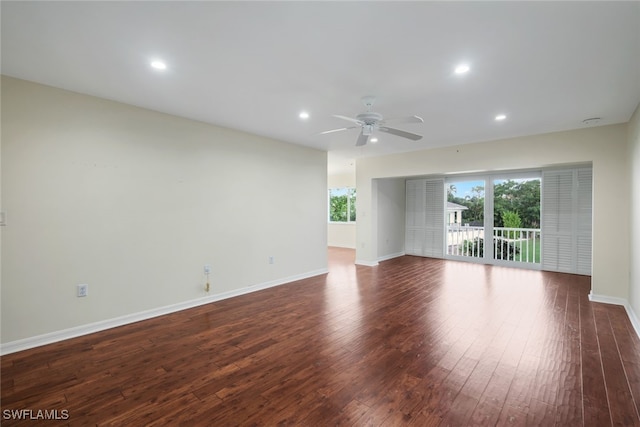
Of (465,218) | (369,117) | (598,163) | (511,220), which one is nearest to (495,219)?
(511,220)

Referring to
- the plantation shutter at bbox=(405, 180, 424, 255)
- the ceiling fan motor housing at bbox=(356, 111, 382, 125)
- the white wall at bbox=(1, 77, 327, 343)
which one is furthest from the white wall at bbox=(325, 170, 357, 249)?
the ceiling fan motor housing at bbox=(356, 111, 382, 125)

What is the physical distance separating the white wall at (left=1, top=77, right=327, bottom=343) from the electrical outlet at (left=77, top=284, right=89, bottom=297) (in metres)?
0.05

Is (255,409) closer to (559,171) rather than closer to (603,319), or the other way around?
(603,319)

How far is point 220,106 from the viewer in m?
3.50

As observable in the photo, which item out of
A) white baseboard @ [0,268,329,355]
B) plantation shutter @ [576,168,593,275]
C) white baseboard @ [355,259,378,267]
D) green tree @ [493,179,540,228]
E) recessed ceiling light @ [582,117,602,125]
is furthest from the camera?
white baseboard @ [355,259,378,267]

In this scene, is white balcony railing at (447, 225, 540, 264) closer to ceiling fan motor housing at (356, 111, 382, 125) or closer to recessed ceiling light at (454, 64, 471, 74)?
ceiling fan motor housing at (356, 111, 382, 125)

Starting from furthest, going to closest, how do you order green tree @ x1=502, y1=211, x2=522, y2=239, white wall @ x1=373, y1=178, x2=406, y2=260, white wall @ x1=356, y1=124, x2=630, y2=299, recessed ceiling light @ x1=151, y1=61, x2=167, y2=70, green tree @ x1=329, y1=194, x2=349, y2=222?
green tree @ x1=329, y1=194, x2=349, y2=222 < white wall @ x1=373, y1=178, x2=406, y2=260 < green tree @ x1=502, y1=211, x2=522, y2=239 < white wall @ x1=356, y1=124, x2=630, y2=299 < recessed ceiling light @ x1=151, y1=61, x2=167, y2=70

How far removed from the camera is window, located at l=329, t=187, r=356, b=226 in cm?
981

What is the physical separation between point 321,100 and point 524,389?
10.6ft

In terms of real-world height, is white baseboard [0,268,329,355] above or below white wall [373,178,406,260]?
below

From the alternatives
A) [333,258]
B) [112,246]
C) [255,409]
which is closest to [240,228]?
[112,246]

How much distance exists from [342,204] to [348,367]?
7.77 m

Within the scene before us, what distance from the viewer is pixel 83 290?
312cm

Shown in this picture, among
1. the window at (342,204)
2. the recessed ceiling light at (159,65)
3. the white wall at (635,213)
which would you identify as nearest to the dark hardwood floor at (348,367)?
the white wall at (635,213)
